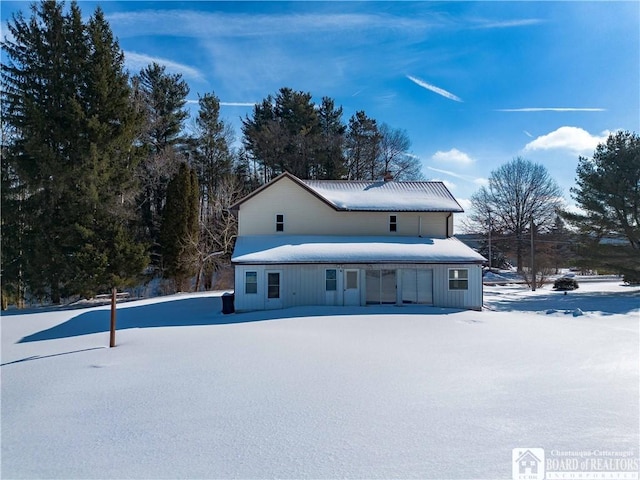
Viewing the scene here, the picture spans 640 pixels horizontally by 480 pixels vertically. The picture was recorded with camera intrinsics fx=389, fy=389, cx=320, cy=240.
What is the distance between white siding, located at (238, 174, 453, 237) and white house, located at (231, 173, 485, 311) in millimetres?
55

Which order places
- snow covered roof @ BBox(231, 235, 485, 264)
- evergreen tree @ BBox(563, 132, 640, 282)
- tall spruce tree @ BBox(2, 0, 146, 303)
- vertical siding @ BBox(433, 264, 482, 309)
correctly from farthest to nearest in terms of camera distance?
1. evergreen tree @ BBox(563, 132, 640, 282)
2. tall spruce tree @ BBox(2, 0, 146, 303)
3. vertical siding @ BBox(433, 264, 482, 309)
4. snow covered roof @ BBox(231, 235, 485, 264)

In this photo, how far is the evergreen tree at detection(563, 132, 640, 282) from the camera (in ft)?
82.0

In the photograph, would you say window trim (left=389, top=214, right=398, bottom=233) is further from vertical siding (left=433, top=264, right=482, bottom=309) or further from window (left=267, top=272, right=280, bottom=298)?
window (left=267, top=272, right=280, bottom=298)

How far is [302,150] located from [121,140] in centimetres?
1777

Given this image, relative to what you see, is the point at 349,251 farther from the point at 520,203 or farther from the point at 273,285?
the point at 520,203

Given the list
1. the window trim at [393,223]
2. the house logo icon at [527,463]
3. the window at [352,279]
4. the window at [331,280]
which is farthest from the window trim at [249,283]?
the house logo icon at [527,463]

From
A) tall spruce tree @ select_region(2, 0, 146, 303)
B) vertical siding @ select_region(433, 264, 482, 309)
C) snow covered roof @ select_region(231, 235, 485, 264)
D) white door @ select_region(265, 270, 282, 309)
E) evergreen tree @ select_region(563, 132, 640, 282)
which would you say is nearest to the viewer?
white door @ select_region(265, 270, 282, 309)

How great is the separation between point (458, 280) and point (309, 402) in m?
14.0

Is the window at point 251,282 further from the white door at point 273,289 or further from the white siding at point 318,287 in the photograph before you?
the white door at point 273,289

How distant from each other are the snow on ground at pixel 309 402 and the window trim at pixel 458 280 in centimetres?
614

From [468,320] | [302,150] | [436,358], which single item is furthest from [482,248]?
[436,358]

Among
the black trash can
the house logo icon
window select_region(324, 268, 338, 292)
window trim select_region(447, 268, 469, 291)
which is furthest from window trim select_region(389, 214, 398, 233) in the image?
the house logo icon

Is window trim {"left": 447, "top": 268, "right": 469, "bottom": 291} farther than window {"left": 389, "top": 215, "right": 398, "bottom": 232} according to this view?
No

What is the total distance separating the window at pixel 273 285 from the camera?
56.6ft
